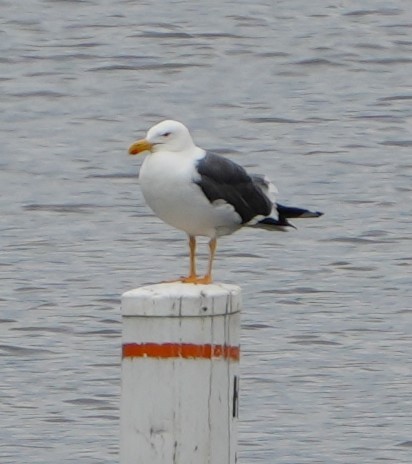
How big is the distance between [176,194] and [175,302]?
66 cm

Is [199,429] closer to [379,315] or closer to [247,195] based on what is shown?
[247,195]

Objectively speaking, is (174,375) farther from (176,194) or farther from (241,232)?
(241,232)

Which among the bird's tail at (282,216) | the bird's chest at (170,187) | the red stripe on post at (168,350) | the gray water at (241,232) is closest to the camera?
the red stripe on post at (168,350)

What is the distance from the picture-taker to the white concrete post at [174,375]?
4.55m

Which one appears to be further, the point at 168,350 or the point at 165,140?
the point at 165,140

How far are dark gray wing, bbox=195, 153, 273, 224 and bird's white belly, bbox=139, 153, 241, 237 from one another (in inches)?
1.3

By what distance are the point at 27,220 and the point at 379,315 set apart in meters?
2.52

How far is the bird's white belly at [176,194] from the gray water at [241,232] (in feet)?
5.41

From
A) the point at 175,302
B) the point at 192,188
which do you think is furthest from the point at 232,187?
the point at 175,302

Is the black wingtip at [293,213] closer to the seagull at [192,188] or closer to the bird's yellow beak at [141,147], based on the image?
the seagull at [192,188]

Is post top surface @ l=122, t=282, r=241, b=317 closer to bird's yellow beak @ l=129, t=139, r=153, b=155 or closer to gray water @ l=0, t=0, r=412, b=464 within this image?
bird's yellow beak @ l=129, t=139, r=153, b=155

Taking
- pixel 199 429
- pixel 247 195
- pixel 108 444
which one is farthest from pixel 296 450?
pixel 199 429

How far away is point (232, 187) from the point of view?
5.44m

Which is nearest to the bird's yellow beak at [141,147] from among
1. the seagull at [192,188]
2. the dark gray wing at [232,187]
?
the seagull at [192,188]
